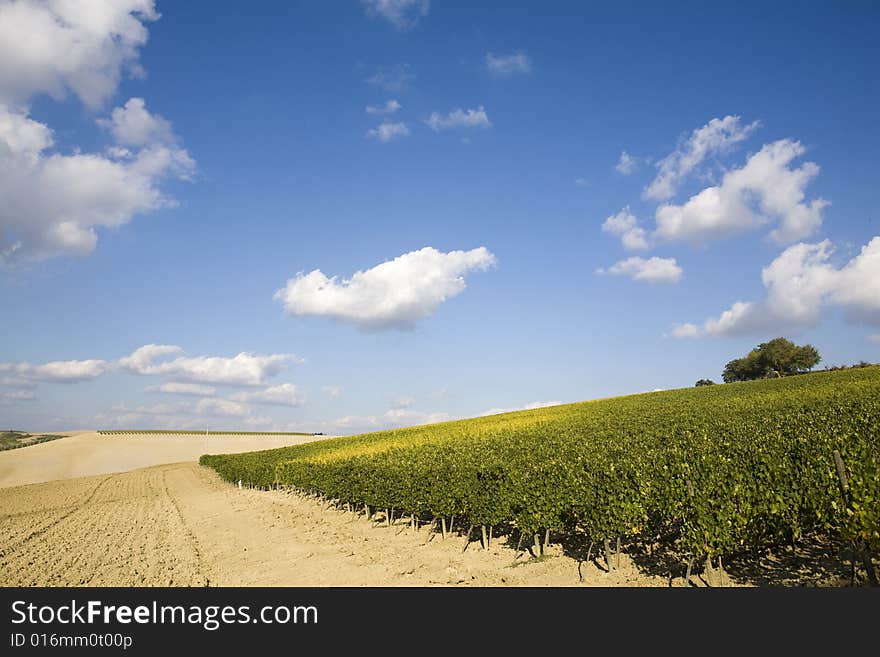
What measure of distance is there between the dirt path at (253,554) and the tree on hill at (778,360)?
328 ft

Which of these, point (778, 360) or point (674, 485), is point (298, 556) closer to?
point (674, 485)

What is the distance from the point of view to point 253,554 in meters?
17.2

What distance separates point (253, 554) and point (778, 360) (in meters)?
107

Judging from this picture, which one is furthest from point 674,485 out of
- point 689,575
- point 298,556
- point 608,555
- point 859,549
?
point 298,556

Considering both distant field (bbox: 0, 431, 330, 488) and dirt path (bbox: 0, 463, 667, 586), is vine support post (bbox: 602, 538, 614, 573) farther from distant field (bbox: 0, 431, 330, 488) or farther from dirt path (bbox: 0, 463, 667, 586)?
distant field (bbox: 0, 431, 330, 488)

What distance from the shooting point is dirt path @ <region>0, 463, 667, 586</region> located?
13.1 meters

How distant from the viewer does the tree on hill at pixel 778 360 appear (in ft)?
306

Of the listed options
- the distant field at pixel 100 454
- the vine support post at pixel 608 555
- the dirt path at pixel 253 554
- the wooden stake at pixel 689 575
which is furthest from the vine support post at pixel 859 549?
the distant field at pixel 100 454

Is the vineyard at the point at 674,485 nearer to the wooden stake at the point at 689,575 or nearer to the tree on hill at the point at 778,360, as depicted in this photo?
the wooden stake at the point at 689,575

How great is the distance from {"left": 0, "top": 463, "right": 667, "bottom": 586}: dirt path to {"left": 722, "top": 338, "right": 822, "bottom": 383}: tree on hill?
328 ft

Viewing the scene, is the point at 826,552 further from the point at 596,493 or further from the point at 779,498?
the point at 596,493
